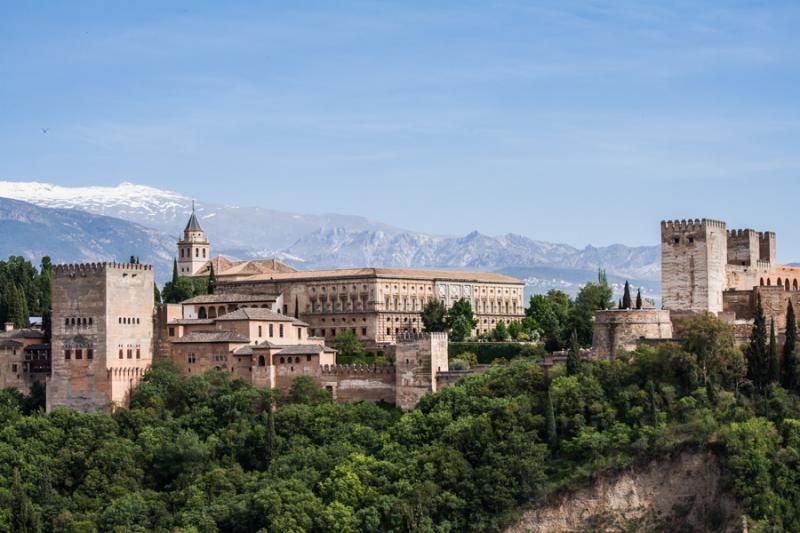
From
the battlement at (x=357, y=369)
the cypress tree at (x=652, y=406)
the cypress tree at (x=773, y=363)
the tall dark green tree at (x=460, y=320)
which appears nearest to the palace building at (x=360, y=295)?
the tall dark green tree at (x=460, y=320)

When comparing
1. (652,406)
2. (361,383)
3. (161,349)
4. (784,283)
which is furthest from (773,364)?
(161,349)

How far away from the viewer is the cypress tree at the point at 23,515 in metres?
61.1

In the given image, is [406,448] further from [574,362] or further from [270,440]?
[574,362]

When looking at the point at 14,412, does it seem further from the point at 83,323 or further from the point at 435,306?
the point at 435,306

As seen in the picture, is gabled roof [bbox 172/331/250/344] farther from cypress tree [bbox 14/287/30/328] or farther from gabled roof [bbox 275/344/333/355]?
cypress tree [bbox 14/287/30/328]

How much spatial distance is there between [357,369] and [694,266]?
17.4 metres

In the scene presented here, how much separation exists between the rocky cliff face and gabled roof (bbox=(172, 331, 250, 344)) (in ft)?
66.7

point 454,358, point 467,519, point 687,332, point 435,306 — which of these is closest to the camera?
point 467,519

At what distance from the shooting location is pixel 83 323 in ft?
238

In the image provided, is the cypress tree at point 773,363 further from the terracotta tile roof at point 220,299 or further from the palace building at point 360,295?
A: the terracotta tile roof at point 220,299

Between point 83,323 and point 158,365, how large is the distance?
4350mm

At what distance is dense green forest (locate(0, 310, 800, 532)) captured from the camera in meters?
59.8

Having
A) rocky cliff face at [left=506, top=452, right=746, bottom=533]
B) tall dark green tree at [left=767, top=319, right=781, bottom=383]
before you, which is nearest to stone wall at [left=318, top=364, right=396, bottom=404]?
rocky cliff face at [left=506, top=452, right=746, bottom=533]

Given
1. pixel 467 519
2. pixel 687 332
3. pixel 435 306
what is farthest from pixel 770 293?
pixel 435 306
